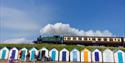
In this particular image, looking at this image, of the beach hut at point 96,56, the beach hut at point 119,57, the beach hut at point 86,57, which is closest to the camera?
the beach hut at point 119,57

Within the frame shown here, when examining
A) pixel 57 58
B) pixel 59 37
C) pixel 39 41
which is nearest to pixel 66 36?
pixel 59 37

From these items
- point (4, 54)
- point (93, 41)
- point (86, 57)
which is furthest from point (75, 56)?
point (93, 41)

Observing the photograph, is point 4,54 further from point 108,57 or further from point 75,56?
point 108,57

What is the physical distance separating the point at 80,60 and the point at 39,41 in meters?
24.4

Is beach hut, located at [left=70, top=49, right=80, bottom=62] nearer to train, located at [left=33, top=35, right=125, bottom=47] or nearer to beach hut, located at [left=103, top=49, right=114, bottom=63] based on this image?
beach hut, located at [left=103, top=49, right=114, bottom=63]

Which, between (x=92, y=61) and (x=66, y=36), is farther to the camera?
(x=66, y=36)

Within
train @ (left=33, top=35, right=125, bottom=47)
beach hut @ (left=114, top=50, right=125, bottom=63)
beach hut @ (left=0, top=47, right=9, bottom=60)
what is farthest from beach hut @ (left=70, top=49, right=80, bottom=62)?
train @ (left=33, top=35, right=125, bottom=47)

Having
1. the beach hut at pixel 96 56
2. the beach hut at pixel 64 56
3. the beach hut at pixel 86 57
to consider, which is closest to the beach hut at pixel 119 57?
the beach hut at pixel 96 56

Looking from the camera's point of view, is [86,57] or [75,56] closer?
[86,57]

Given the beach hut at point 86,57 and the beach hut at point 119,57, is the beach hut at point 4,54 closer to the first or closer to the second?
the beach hut at point 86,57

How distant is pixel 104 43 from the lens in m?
50.6

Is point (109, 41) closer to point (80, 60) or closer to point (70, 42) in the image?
point (70, 42)

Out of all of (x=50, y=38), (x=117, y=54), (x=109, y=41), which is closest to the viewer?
(x=117, y=54)

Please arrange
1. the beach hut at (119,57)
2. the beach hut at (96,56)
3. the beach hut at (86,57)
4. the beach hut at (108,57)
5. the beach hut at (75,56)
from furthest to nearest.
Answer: the beach hut at (75,56) → the beach hut at (86,57) → the beach hut at (96,56) → the beach hut at (108,57) → the beach hut at (119,57)
